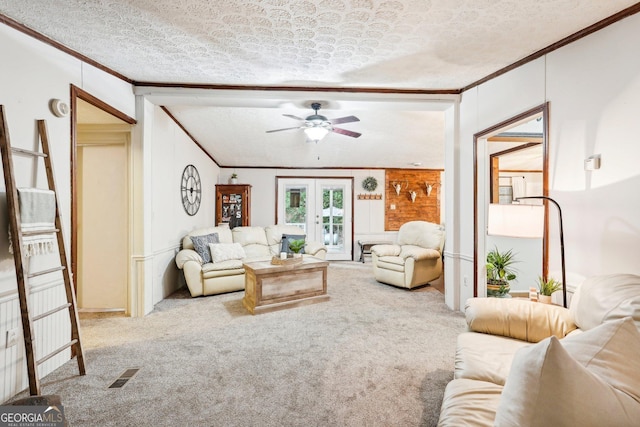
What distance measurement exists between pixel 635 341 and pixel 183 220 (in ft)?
16.6

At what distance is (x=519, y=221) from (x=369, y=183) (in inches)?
205

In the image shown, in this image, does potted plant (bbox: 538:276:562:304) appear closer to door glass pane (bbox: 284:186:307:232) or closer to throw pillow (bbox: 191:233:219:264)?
throw pillow (bbox: 191:233:219:264)

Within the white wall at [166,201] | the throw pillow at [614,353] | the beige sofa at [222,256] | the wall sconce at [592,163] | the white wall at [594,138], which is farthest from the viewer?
the beige sofa at [222,256]

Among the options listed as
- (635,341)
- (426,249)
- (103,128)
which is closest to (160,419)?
(635,341)

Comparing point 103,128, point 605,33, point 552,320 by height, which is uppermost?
point 605,33

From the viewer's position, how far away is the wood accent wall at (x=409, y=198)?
743 cm

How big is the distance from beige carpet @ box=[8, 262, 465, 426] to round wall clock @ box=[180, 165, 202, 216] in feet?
5.92

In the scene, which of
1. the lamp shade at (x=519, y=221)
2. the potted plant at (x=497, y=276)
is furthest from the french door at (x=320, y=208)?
the lamp shade at (x=519, y=221)

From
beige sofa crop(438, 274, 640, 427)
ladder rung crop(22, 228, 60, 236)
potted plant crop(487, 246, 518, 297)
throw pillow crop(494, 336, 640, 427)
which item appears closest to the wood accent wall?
potted plant crop(487, 246, 518, 297)

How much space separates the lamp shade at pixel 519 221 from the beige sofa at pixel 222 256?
10.6 feet

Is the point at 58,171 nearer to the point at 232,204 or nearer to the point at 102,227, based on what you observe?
the point at 102,227

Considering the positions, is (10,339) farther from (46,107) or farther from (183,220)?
(183,220)

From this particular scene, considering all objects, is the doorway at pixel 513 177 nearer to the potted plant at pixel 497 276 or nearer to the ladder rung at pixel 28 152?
the potted plant at pixel 497 276

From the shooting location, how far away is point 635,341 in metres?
1.05
